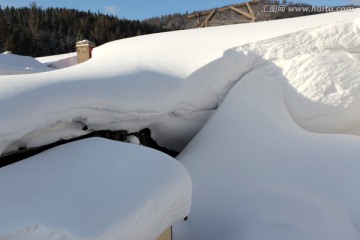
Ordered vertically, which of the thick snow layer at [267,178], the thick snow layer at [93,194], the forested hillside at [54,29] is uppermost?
the thick snow layer at [93,194]

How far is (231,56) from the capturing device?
314 cm

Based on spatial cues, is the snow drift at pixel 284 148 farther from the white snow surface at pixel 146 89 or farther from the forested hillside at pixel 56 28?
the forested hillside at pixel 56 28

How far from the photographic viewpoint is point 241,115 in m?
2.79

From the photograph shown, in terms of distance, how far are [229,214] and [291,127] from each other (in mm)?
1128

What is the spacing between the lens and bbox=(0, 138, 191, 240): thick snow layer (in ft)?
3.41

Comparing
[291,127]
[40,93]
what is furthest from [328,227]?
[40,93]

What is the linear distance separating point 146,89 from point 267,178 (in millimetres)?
1127

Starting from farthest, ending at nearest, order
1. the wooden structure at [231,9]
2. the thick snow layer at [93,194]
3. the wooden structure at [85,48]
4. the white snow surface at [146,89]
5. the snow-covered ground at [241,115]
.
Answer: the wooden structure at [231,9], the wooden structure at [85,48], the snow-covered ground at [241,115], the white snow surface at [146,89], the thick snow layer at [93,194]

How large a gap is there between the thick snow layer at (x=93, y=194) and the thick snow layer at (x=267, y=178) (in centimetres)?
67

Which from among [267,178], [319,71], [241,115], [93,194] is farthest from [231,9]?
[93,194]

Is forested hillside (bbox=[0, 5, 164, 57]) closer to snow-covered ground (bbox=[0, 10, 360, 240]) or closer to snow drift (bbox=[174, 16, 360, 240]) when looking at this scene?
snow-covered ground (bbox=[0, 10, 360, 240])

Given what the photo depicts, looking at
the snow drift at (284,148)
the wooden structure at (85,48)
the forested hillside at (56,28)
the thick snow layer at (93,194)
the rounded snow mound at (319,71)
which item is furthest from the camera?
the forested hillside at (56,28)

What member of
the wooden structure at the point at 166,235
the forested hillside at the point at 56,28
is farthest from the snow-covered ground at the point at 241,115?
the forested hillside at the point at 56,28

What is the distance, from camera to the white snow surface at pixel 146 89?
1626mm
